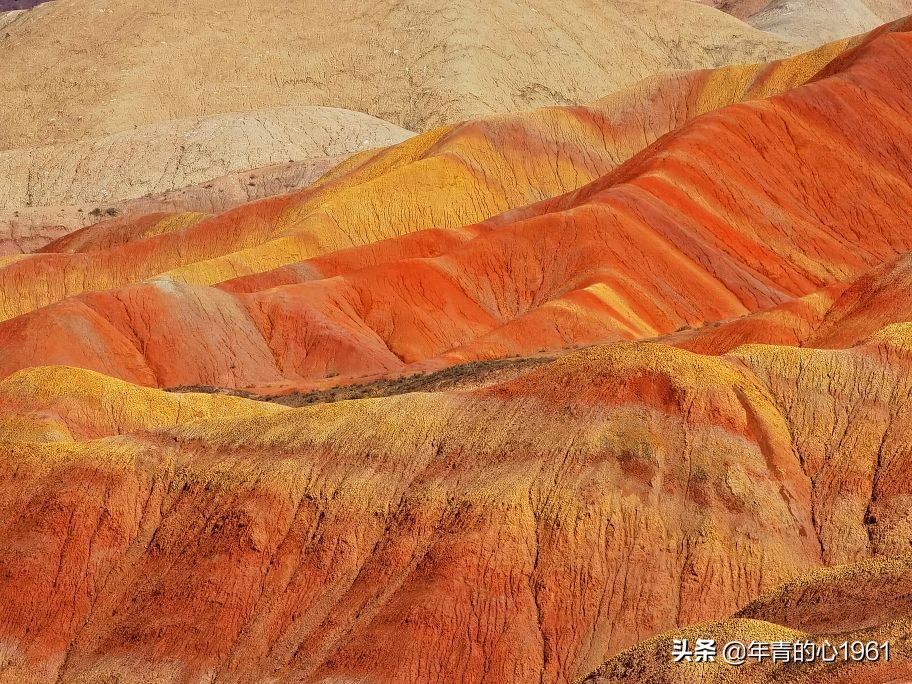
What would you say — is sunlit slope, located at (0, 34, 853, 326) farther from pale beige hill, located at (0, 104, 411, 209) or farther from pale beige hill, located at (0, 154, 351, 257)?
pale beige hill, located at (0, 104, 411, 209)

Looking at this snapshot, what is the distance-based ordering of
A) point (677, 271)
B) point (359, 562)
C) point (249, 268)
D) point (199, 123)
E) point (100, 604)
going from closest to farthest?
point (359, 562), point (100, 604), point (677, 271), point (249, 268), point (199, 123)

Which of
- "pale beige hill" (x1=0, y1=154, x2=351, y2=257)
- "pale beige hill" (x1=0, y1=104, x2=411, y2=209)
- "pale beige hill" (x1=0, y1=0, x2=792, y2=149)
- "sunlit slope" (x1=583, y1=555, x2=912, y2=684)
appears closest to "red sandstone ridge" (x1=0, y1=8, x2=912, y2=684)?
"sunlit slope" (x1=583, y1=555, x2=912, y2=684)

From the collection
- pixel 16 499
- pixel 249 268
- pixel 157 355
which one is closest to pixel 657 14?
pixel 249 268

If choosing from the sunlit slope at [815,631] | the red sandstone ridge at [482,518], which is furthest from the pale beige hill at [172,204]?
the sunlit slope at [815,631]

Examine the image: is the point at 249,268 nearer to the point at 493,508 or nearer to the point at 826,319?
the point at 826,319

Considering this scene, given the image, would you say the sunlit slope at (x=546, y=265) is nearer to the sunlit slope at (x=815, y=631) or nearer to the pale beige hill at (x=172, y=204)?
the pale beige hill at (x=172, y=204)

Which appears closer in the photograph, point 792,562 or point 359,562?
point 792,562
